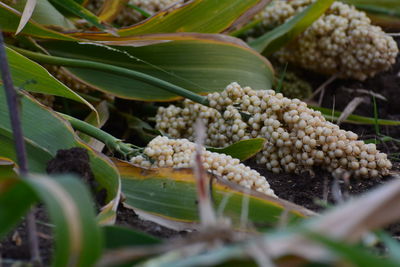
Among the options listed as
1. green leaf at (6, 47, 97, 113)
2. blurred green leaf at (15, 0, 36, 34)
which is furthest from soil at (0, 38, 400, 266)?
blurred green leaf at (15, 0, 36, 34)

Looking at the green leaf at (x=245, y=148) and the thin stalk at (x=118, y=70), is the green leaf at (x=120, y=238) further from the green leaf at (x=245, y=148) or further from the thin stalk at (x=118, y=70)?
the thin stalk at (x=118, y=70)

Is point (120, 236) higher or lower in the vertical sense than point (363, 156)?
higher

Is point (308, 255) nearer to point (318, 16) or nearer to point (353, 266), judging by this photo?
point (353, 266)

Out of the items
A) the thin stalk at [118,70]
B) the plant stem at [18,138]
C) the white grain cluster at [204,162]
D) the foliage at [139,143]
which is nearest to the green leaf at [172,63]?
the foliage at [139,143]

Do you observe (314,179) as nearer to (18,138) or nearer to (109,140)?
(109,140)

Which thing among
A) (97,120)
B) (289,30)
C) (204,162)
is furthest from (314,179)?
(289,30)

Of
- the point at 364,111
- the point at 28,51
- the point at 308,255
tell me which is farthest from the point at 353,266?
the point at 364,111
